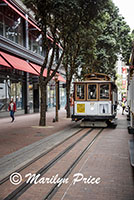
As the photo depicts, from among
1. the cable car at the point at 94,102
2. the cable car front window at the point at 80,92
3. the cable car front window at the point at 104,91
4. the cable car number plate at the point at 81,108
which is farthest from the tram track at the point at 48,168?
the cable car front window at the point at 80,92

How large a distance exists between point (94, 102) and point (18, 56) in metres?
11.3

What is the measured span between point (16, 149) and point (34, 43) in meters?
22.0

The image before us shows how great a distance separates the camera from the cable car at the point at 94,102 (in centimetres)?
1579

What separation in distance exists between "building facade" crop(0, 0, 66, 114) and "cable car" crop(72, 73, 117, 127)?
5.69 meters

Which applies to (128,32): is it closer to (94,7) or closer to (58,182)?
(94,7)

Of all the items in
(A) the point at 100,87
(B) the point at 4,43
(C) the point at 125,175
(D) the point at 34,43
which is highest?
(D) the point at 34,43

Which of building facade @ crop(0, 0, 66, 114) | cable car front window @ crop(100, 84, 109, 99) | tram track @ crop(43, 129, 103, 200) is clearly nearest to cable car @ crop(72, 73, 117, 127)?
cable car front window @ crop(100, 84, 109, 99)

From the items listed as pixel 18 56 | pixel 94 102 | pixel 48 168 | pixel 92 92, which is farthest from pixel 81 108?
pixel 18 56

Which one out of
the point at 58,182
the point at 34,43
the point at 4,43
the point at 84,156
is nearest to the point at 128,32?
the point at 34,43

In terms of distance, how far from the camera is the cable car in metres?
15.8

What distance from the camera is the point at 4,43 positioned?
69.0 feet

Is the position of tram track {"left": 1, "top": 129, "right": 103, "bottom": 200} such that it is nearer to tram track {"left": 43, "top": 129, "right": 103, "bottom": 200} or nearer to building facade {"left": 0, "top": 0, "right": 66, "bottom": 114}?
tram track {"left": 43, "top": 129, "right": 103, "bottom": 200}

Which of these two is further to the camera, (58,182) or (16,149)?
(16,149)

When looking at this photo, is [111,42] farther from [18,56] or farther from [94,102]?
[94,102]
